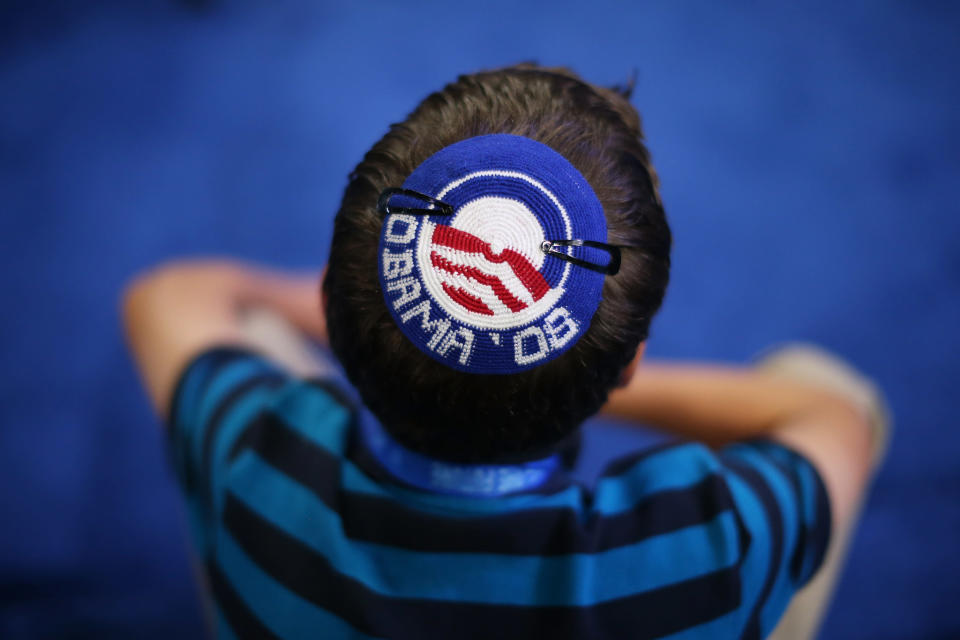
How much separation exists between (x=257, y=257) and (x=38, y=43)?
0.75 meters

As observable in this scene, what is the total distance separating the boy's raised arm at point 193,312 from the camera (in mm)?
684

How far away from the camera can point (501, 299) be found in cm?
36

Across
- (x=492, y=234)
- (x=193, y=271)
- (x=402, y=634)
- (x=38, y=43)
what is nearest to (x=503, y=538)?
(x=402, y=634)

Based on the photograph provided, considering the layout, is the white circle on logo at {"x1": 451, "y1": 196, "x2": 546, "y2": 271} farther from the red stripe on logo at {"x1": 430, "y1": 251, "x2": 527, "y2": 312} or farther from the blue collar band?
the blue collar band

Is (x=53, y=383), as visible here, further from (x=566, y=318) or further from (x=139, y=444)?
(x=566, y=318)

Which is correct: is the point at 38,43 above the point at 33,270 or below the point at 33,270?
above

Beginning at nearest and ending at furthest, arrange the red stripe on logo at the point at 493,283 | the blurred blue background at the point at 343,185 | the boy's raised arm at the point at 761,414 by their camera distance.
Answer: the red stripe on logo at the point at 493,283, the boy's raised arm at the point at 761,414, the blurred blue background at the point at 343,185

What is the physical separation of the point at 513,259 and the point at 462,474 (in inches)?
6.9

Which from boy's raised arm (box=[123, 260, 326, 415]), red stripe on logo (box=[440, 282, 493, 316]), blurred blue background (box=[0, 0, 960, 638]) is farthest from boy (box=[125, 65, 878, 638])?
blurred blue background (box=[0, 0, 960, 638])

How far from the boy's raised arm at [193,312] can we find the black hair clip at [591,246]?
17.5 inches

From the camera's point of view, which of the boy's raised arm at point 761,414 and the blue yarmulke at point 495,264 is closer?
the blue yarmulke at point 495,264

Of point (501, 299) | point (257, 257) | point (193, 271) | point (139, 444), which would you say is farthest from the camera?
point (257, 257)

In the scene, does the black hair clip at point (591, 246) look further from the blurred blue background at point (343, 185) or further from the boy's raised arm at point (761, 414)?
the blurred blue background at point (343, 185)

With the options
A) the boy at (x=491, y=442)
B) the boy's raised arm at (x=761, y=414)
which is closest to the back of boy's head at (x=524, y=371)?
the boy at (x=491, y=442)
